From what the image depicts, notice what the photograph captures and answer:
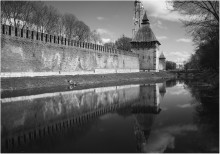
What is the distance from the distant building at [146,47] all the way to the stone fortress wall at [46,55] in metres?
11.6

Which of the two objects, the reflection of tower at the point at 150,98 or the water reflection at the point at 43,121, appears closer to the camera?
the water reflection at the point at 43,121

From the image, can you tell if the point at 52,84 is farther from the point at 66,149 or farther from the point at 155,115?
the point at 66,149

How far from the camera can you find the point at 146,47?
143 ft

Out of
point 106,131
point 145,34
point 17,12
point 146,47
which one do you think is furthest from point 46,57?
point 145,34

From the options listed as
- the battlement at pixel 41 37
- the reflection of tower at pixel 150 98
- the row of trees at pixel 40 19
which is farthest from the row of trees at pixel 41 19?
the reflection of tower at pixel 150 98

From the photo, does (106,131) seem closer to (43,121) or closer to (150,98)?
(43,121)

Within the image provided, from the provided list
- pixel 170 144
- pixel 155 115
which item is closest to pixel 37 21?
pixel 155 115

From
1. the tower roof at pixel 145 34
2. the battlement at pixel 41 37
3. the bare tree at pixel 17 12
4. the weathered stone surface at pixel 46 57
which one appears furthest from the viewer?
the tower roof at pixel 145 34

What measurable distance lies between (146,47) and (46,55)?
27.1 metres

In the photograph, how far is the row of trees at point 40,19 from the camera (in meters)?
27.6

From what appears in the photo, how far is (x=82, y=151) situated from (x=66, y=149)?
39 centimetres

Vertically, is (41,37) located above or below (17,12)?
below

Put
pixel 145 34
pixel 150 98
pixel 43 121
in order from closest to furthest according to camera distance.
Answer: pixel 43 121
pixel 150 98
pixel 145 34

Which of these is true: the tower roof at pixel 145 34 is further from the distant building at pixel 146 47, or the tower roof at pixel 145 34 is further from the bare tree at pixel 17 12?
the bare tree at pixel 17 12
